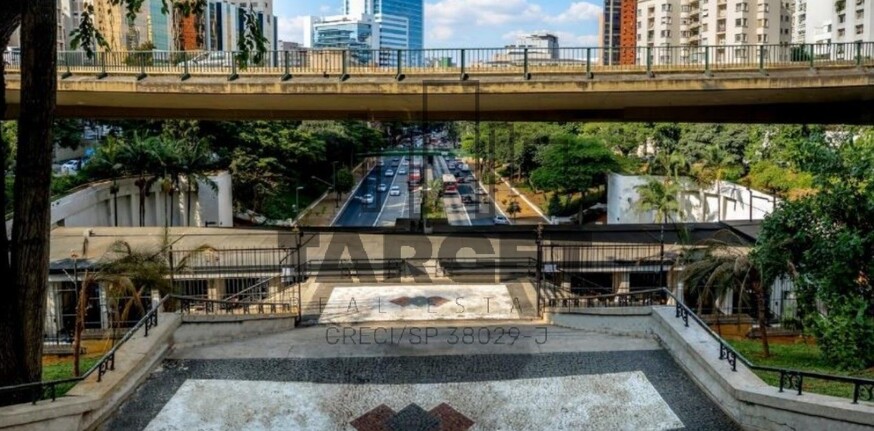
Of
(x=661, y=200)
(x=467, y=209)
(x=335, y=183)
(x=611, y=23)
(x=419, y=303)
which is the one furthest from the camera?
(x=611, y=23)

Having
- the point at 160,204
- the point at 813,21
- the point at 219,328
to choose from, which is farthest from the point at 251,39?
the point at 813,21

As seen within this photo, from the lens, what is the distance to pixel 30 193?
8.72 m

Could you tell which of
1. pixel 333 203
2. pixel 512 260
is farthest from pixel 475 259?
pixel 333 203

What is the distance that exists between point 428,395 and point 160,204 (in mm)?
33192

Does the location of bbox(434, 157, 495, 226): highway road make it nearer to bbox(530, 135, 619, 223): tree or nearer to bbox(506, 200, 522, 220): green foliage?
bbox(506, 200, 522, 220): green foliage

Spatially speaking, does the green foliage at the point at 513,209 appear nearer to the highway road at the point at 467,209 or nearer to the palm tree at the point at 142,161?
the highway road at the point at 467,209

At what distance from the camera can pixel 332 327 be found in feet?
48.8

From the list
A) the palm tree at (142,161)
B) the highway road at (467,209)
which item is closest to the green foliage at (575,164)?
the highway road at (467,209)

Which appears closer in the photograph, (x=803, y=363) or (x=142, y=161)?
(x=803, y=363)

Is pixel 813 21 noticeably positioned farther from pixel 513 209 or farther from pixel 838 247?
pixel 838 247

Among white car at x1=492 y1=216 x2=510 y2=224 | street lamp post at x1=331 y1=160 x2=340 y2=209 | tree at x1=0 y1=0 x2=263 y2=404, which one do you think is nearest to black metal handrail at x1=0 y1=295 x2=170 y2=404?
tree at x1=0 y1=0 x2=263 y2=404

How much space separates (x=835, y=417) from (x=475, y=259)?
16532 millimetres

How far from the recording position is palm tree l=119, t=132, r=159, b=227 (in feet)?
118

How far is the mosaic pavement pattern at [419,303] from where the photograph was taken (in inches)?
653
